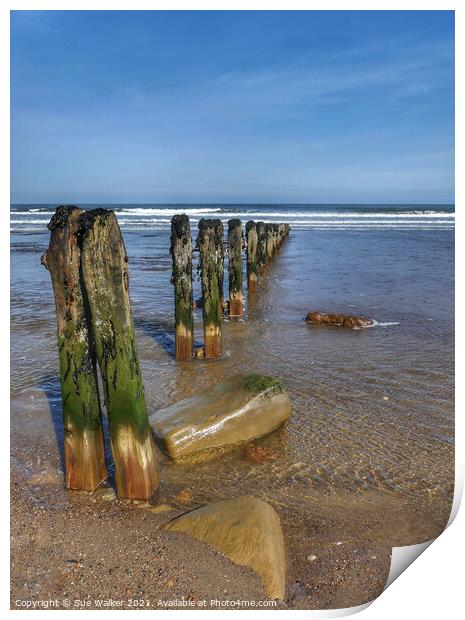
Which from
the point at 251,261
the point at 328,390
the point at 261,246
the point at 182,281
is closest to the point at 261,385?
the point at 328,390

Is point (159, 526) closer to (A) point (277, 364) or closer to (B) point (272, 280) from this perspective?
(A) point (277, 364)

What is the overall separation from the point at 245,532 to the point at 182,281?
4747 mm

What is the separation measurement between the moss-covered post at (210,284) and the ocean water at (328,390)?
0.35 meters

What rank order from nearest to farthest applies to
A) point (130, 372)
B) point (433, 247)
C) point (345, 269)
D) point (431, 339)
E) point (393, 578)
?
point (393, 578) < point (130, 372) < point (431, 339) < point (345, 269) < point (433, 247)

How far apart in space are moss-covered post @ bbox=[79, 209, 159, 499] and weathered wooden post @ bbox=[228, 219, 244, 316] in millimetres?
7103

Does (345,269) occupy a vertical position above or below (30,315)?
above

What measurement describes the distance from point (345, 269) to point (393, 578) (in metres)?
15.7

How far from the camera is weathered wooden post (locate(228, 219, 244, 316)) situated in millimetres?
11180

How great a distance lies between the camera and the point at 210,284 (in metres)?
8.30

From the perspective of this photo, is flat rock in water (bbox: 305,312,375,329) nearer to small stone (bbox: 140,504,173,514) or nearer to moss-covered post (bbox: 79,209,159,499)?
moss-covered post (bbox: 79,209,159,499)
